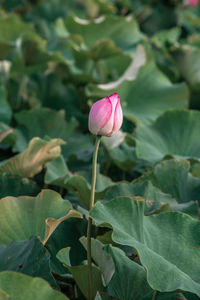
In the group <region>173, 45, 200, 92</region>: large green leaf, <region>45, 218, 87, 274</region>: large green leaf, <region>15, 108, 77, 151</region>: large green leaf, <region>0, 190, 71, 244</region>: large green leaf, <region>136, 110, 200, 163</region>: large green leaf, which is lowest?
<region>173, 45, 200, 92</region>: large green leaf

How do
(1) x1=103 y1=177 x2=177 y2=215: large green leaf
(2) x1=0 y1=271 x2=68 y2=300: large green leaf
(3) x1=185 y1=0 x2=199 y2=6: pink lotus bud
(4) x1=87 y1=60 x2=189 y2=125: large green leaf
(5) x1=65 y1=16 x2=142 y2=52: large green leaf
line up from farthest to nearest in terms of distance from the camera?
(3) x1=185 y1=0 x2=199 y2=6: pink lotus bud < (5) x1=65 y1=16 x2=142 y2=52: large green leaf < (4) x1=87 y1=60 x2=189 y2=125: large green leaf < (1) x1=103 y1=177 x2=177 y2=215: large green leaf < (2) x1=0 y1=271 x2=68 y2=300: large green leaf

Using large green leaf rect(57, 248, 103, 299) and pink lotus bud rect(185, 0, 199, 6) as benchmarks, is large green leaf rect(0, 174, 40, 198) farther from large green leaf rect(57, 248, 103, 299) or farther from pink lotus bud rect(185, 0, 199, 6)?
pink lotus bud rect(185, 0, 199, 6)

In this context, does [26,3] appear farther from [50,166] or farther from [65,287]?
[65,287]

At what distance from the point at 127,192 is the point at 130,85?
0.63 meters

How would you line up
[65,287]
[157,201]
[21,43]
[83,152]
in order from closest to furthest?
[157,201]
[65,287]
[83,152]
[21,43]

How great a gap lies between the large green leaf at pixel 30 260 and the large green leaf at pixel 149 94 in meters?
0.80

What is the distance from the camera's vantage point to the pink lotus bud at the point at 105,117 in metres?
0.74

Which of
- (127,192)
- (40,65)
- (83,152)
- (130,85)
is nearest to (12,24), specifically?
(40,65)

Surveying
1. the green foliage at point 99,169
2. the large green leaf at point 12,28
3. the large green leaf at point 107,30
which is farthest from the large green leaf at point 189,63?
the large green leaf at point 12,28

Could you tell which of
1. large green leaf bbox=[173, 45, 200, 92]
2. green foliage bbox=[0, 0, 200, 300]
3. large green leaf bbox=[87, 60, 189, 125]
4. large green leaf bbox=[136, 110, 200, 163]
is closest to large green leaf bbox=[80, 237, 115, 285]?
green foliage bbox=[0, 0, 200, 300]

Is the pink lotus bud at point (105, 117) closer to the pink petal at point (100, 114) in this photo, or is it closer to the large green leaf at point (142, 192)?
the pink petal at point (100, 114)

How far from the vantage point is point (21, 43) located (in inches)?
57.4

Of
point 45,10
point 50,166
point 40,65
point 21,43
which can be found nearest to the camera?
point 50,166

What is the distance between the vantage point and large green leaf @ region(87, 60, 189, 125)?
150 centimetres
